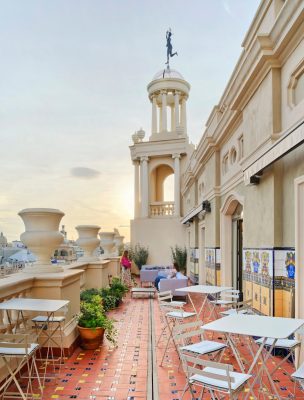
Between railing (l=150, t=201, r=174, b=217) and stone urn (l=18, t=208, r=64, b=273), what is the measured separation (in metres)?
16.5

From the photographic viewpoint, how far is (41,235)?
6.08 metres

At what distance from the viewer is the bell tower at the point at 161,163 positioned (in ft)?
71.6

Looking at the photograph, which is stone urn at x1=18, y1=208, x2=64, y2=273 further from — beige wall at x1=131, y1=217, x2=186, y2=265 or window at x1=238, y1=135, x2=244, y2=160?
beige wall at x1=131, y1=217, x2=186, y2=265

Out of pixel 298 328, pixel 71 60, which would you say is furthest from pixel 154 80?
pixel 298 328

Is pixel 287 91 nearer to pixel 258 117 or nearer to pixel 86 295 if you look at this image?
pixel 258 117

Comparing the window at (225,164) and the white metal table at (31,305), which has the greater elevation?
the window at (225,164)

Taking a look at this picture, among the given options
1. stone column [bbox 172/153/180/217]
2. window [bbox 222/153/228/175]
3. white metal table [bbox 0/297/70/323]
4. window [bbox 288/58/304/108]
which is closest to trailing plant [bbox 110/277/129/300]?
window [bbox 222/153/228/175]

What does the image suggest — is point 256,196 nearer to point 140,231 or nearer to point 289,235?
point 289,235

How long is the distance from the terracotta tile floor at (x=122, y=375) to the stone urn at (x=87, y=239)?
3393mm

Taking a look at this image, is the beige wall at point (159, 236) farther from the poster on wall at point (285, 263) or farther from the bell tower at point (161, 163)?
the poster on wall at point (285, 263)

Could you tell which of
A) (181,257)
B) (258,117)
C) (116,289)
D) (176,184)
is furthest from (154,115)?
(258,117)

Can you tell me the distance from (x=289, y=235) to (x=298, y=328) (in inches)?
78.3

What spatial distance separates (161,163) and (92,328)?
1716cm

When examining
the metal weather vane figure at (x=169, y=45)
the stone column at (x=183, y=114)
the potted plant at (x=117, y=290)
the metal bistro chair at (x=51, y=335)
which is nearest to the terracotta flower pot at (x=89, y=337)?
the metal bistro chair at (x=51, y=335)
